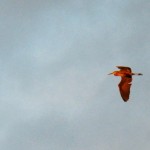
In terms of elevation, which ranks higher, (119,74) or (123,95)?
(119,74)

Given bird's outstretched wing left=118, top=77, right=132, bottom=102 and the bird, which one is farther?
bird's outstretched wing left=118, top=77, right=132, bottom=102

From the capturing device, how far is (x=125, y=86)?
44.3 meters

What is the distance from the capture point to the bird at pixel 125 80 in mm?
42656

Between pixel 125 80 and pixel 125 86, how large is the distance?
0.94 m

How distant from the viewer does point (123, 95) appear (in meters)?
43.5

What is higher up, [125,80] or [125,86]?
[125,80]

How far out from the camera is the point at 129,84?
44750 millimetres

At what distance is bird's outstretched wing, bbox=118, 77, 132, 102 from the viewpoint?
143 ft

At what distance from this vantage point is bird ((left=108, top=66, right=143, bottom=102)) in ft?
140

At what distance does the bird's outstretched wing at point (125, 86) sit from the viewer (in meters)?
43.5

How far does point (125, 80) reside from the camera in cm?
4441

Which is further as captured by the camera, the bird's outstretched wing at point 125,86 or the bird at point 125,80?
the bird's outstretched wing at point 125,86

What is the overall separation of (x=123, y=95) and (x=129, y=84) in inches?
92.7
